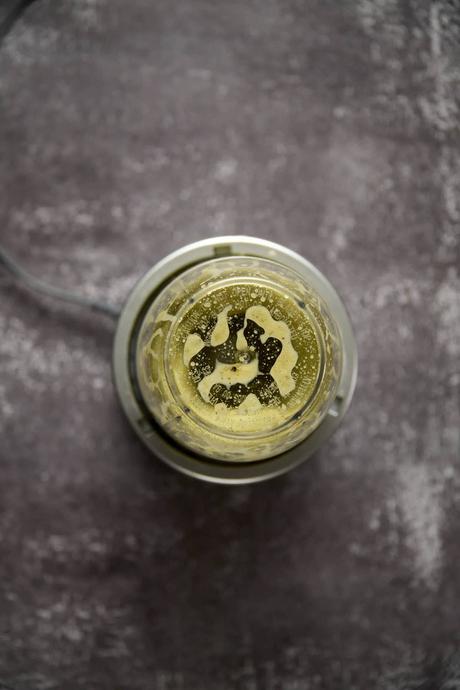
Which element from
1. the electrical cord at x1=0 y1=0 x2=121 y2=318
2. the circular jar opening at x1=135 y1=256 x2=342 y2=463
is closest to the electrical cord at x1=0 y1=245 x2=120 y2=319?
the electrical cord at x1=0 y1=0 x2=121 y2=318

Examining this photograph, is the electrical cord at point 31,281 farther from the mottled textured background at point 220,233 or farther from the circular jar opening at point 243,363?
the circular jar opening at point 243,363

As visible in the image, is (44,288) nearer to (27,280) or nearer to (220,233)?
(27,280)

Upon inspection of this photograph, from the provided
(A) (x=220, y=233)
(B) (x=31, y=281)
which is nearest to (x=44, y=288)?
(B) (x=31, y=281)

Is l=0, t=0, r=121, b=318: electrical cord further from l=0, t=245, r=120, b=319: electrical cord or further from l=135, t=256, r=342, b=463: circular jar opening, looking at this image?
l=135, t=256, r=342, b=463: circular jar opening

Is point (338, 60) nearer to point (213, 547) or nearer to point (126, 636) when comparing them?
point (213, 547)

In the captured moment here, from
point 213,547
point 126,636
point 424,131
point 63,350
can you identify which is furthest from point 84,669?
point 424,131

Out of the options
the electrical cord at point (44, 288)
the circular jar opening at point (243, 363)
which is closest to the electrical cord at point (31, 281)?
the electrical cord at point (44, 288)
